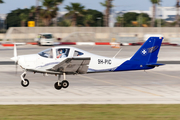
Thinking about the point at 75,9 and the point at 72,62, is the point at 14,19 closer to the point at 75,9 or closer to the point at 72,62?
the point at 75,9

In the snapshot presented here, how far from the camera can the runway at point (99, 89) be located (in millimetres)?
14008

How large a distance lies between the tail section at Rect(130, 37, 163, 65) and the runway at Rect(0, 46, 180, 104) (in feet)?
5.09

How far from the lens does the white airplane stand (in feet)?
50.4

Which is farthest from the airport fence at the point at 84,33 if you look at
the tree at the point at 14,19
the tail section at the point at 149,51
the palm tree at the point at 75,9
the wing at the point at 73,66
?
the tree at the point at 14,19

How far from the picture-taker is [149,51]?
664 inches

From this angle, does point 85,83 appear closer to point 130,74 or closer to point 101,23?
point 130,74

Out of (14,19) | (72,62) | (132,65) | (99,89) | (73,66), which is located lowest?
(99,89)

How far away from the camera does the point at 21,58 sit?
15.3 metres

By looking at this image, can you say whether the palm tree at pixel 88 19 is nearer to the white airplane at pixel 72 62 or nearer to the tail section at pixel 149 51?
the tail section at pixel 149 51

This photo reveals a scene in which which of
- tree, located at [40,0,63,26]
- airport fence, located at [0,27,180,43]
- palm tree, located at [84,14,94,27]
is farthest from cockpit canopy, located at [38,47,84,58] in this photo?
palm tree, located at [84,14,94,27]

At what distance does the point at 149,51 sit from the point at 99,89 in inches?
134

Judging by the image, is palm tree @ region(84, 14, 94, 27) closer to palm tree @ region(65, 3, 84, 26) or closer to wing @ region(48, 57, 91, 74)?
palm tree @ region(65, 3, 84, 26)

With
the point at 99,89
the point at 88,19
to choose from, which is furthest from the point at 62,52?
the point at 88,19

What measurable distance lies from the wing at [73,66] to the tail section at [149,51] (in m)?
3.05
